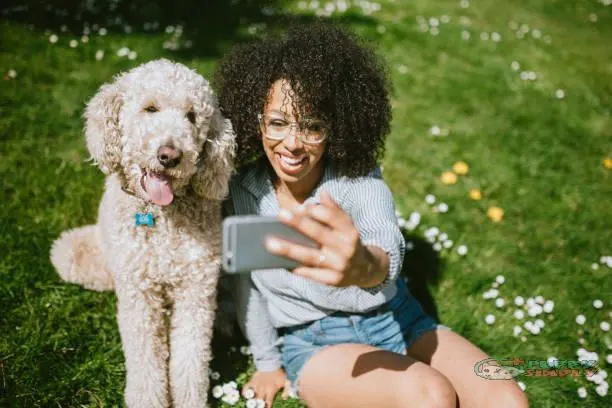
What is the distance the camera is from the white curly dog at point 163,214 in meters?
2.11

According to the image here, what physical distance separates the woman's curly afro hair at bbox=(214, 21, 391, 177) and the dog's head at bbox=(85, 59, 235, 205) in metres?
0.35

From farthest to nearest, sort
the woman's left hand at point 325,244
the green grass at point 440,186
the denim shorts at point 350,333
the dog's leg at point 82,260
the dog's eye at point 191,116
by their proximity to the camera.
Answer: the dog's leg at point 82,260 → the green grass at point 440,186 → the denim shorts at point 350,333 → the dog's eye at point 191,116 → the woman's left hand at point 325,244

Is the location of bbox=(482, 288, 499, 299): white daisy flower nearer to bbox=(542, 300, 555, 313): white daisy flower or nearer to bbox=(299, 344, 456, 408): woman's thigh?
bbox=(542, 300, 555, 313): white daisy flower

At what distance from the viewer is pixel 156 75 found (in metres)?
2.12

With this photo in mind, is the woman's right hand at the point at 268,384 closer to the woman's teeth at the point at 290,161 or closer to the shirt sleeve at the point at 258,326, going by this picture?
the shirt sleeve at the point at 258,326

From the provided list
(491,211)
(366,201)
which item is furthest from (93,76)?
(491,211)

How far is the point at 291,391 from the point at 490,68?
5118mm

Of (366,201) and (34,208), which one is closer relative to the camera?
(366,201)

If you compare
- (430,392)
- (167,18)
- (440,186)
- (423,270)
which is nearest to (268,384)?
(430,392)

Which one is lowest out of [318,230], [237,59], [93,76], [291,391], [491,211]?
[291,391]

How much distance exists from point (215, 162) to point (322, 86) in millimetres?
635

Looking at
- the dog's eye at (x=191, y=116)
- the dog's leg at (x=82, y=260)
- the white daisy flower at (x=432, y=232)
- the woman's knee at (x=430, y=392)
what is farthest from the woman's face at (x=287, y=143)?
the white daisy flower at (x=432, y=232)

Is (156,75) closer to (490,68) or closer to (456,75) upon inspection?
(456,75)

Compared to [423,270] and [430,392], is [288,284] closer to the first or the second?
[430,392]
